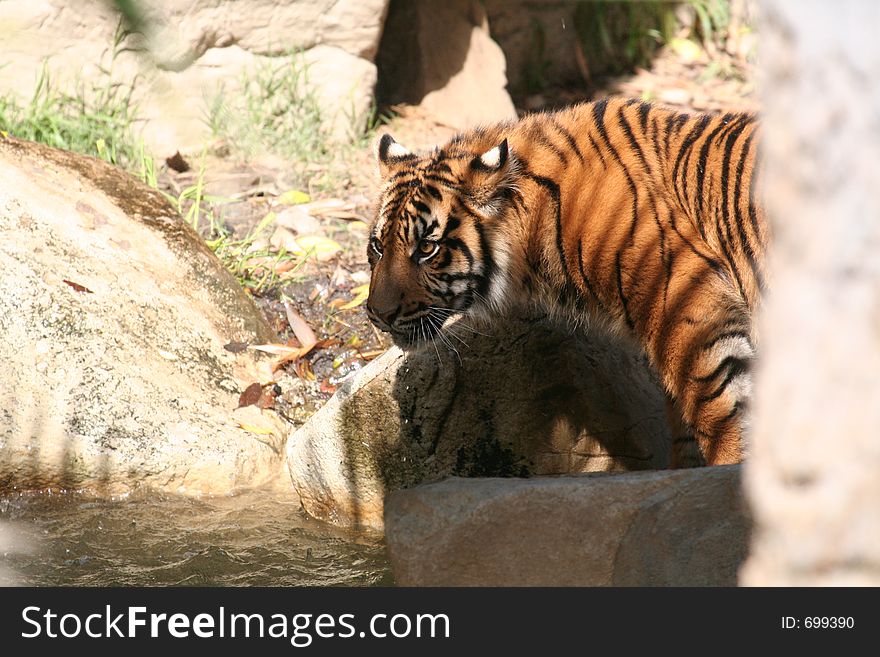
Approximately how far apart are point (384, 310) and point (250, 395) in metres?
1.18

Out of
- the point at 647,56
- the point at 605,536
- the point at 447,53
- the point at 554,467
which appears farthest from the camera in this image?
the point at 647,56

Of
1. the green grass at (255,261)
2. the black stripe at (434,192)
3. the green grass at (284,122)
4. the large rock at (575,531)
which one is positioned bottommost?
the large rock at (575,531)

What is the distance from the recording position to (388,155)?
4.21 metres

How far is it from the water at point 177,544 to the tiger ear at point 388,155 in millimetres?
1421

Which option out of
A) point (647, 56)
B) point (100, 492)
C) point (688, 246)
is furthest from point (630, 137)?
point (647, 56)

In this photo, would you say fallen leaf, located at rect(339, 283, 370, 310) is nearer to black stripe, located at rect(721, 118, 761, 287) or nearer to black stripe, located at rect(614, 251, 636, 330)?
black stripe, located at rect(614, 251, 636, 330)

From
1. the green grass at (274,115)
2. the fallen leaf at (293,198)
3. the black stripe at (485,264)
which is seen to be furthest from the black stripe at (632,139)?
the green grass at (274,115)

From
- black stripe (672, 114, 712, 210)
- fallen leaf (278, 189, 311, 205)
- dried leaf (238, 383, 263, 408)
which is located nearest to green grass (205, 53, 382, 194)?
fallen leaf (278, 189, 311, 205)

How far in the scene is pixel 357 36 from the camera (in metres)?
7.23

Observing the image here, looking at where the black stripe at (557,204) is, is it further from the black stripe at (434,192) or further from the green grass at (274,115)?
the green grass at (274,115)

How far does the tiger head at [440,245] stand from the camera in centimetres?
385

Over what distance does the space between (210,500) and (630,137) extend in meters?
2.19

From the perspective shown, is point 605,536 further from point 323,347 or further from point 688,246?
point 323,347

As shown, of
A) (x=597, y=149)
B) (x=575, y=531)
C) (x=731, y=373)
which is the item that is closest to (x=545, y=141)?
(x=597, y=149)
